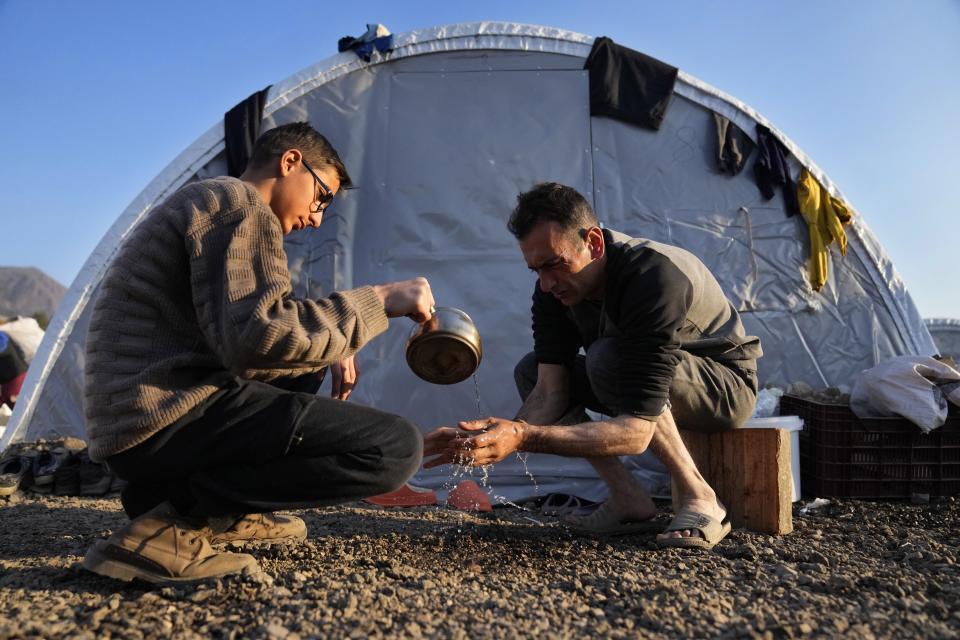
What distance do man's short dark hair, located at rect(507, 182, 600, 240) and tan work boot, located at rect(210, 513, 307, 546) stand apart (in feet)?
4.78

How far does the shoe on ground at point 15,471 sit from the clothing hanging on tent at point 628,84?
13.9 feet

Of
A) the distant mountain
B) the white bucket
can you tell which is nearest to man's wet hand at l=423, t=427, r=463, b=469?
the white bucket

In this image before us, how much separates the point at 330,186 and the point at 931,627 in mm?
2197

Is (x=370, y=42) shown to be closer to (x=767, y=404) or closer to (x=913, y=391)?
(x=767, y=404)

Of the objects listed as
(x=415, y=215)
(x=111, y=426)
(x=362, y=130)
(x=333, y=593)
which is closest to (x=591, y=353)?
(x=333, y=593)

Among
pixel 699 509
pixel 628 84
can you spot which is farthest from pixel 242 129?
pixel 699 509

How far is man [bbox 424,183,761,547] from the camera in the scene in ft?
8.76

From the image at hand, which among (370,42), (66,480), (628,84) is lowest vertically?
(66,480)

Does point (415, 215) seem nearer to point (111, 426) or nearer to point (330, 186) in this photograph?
point (330, 186)

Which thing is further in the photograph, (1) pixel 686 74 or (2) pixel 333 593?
(1) pixel 686 74

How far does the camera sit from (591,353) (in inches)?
120

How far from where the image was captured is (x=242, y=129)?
508 centimetres

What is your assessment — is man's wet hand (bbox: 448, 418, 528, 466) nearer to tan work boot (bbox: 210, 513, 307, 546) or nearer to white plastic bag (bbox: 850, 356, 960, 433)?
tan work boot (bbox: 210, 513, 307, 546)

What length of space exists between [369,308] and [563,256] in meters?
0.99
